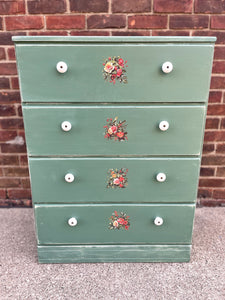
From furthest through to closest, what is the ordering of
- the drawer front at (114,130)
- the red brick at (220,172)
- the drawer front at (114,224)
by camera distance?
the red brick at (220,172)
the drawer front at (114,224)
the drawer front at (114,130)

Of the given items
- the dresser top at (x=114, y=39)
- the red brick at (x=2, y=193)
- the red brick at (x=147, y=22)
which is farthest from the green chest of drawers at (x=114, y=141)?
the red brick at (x=2, y=193)

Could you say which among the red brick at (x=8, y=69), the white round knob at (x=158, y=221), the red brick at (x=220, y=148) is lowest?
the white round knob at (x=158, y=221)

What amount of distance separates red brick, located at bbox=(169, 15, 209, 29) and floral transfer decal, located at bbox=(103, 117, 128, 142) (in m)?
0.74

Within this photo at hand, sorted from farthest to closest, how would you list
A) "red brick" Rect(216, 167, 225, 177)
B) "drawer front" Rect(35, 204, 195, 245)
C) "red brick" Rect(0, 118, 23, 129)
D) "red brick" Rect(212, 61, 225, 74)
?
"red brick" Rect(216, 167, 225, 177)
"red brick" Rect(0, 118, 23, 129)
"red brick" Rect(212, 61, 225, 74)
"drawer front" Rect(35, 204, 195, 245)

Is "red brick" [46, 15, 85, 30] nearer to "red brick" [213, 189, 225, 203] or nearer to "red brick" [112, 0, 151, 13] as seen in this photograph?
"red brick" [112, 0, 151, 13]

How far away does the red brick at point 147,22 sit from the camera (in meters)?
1.36

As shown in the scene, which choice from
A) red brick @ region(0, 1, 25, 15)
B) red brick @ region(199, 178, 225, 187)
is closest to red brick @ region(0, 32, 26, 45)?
red brick @ region(0, 1, 25, 15)

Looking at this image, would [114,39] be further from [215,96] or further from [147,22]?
[215,96]

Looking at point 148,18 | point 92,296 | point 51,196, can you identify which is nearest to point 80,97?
point 51,196

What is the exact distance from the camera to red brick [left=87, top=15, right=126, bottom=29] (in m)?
1.36

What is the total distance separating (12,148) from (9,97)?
1.07 feet

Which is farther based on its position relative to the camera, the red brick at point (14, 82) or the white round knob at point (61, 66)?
the red brick at point (14, 82)

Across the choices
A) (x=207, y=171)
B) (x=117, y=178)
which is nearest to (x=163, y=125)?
(x=117, y=178)

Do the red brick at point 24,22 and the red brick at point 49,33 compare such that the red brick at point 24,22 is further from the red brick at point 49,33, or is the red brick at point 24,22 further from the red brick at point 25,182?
the red brick at point 25,182
